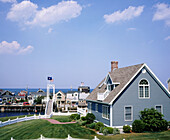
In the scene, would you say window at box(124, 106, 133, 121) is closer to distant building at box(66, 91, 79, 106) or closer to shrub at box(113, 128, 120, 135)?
shrub at box(113, 128, 120, 135)

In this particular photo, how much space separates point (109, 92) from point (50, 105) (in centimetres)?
3203

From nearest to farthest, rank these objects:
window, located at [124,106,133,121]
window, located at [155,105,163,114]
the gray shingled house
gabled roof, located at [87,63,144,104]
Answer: the gray shingled house, window, located at [124,106,133,121], gabled roof, located at [87,63,144,104], window, located at [155,105,163,114]

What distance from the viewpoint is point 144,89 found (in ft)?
84.9

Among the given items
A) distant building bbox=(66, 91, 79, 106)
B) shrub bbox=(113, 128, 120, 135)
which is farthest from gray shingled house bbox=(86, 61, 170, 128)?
distant building bbox=(66, 91, 79, 106)

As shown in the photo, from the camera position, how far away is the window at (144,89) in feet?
84.7

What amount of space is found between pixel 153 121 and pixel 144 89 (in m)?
4.49

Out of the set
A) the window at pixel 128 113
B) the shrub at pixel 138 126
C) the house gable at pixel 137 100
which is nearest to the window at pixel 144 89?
the house gable at pixel 137 100

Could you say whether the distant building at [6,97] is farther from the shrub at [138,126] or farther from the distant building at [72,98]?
the shrub at [138,126]

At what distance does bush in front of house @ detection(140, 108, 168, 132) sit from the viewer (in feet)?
77.3

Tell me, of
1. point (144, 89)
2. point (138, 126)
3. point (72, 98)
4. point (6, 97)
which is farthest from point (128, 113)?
point (6, 97)

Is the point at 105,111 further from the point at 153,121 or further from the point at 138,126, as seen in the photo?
the point at 153,121

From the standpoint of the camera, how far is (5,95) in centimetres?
11719

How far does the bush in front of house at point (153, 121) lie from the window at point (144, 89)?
2133 millimetres

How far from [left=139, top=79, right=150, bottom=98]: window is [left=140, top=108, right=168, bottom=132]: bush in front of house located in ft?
7.00
